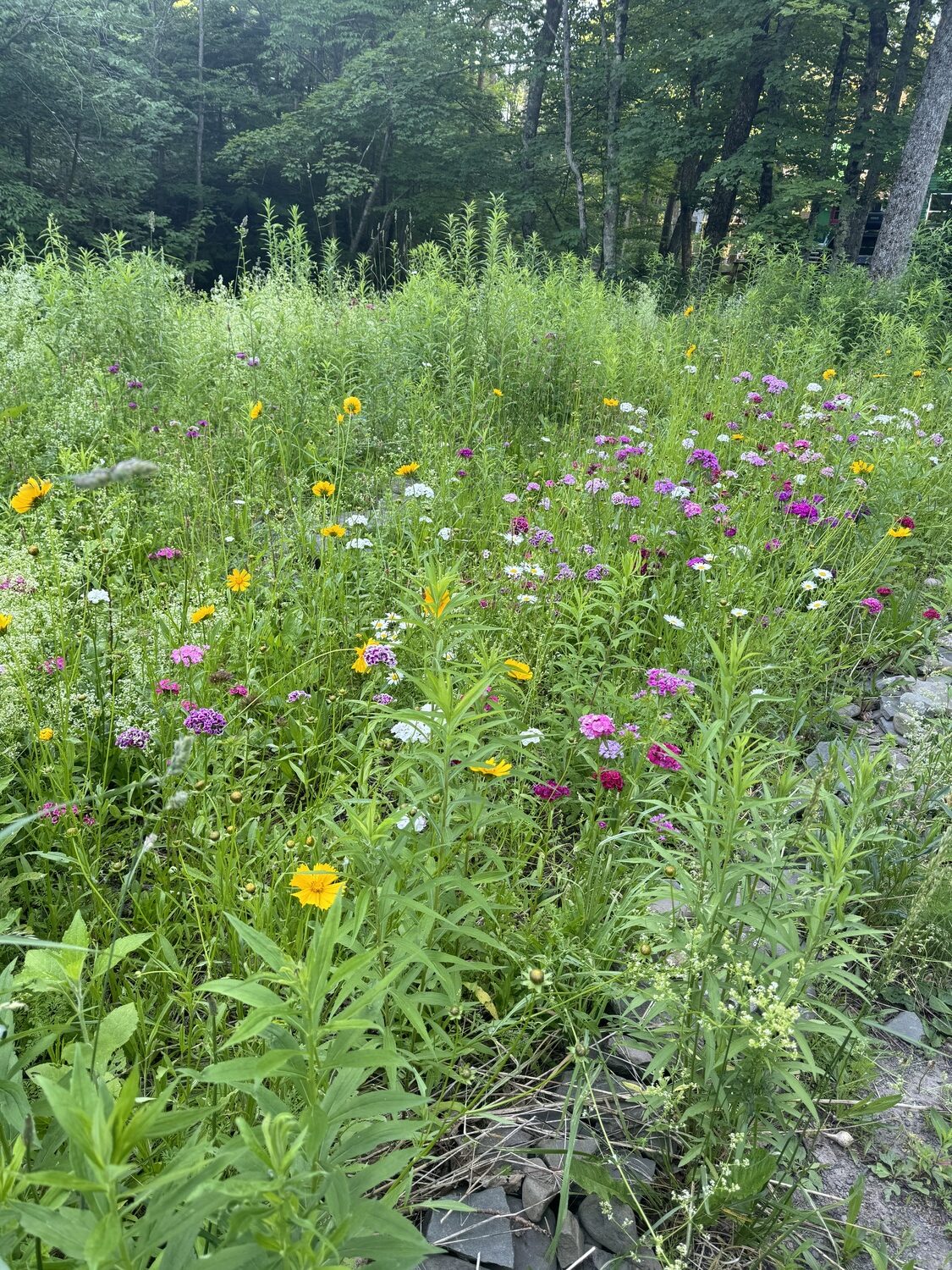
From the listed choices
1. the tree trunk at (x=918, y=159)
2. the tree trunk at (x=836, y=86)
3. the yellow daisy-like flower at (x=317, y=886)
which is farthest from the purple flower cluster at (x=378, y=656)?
the tree trunk at (x=836, y=86)

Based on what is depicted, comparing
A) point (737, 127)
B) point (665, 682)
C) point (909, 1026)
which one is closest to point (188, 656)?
point (665, 682)

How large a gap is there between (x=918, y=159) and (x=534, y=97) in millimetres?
12167

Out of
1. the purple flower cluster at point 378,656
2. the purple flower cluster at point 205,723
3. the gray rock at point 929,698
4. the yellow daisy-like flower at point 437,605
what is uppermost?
the yellow daisy-like flower at point 437,605

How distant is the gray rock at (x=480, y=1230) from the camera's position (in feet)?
3.72

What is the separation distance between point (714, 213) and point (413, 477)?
16932mm

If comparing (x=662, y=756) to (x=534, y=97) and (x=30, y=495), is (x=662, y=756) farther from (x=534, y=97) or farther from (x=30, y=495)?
(x=534, y=97)

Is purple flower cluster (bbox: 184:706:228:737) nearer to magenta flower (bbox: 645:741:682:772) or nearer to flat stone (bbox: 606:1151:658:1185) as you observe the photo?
magenta flower (bbox: 645:741:682:772)

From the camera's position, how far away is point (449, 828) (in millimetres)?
1423

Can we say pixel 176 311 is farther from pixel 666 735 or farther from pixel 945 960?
pixel 945 960

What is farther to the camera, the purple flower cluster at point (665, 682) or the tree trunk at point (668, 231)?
the tree trunk at point (668, 231)

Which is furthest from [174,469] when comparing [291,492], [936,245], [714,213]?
[714,213]

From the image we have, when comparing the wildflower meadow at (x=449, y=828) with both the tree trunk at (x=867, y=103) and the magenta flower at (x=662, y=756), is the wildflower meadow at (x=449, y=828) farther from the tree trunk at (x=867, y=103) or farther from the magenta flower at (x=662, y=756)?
the tree trunk at (x=867, y=103)

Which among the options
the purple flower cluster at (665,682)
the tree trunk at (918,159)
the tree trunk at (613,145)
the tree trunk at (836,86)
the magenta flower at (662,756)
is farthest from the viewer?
the tree trunk at (836,86)

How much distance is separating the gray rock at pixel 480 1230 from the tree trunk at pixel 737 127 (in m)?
17.5
